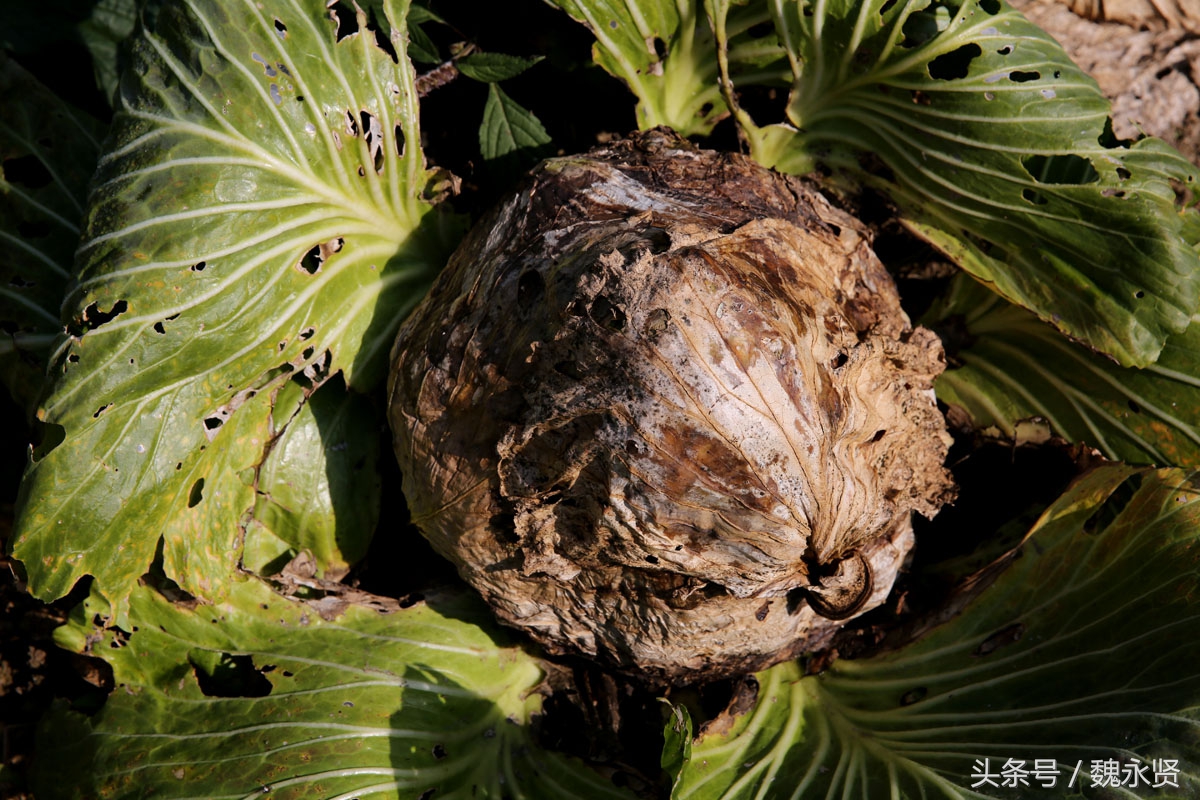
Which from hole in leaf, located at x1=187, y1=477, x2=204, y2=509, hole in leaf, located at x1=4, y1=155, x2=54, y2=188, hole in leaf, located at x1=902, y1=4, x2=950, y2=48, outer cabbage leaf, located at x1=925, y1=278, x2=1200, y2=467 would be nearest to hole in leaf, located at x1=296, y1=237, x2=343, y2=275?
hole in leaf, located at x1=187, y1=477, x2=204, y2=509

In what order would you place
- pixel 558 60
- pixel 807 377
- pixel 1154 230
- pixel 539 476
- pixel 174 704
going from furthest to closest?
pixel 558 60 < pixel 174 704 < pixel 1154 230 < pixel 539 476 < pixel 807 377

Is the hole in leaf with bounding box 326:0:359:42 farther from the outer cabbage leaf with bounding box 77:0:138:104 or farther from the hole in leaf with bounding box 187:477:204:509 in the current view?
the hole in leaf with bounding box 187:477:204:509

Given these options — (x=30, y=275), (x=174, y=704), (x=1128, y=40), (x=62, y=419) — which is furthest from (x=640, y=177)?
(x=1128, y=40)

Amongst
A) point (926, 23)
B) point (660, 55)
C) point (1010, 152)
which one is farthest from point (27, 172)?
point (1010, 152)

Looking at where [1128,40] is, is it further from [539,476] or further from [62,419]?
[62,419]

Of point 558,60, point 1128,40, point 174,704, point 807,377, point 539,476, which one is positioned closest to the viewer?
point 807,377
